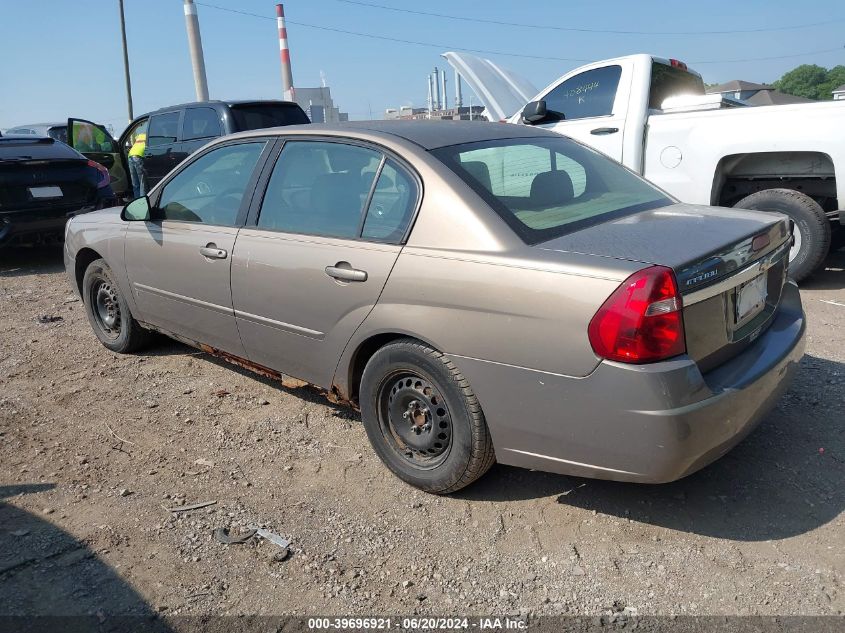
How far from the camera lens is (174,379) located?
4.58 meters

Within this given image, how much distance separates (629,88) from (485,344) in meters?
4.93

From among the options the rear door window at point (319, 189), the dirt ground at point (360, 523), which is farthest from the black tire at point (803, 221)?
the rear door window at point (319, 189)

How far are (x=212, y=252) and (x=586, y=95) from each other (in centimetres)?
468

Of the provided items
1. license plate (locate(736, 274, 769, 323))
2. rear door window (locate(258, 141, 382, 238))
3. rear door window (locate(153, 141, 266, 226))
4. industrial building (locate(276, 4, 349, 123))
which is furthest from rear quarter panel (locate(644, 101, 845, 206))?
industrial building (locate(276, 4, 349, 123))

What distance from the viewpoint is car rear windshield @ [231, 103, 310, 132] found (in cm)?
886

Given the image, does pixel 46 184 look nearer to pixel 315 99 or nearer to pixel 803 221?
pixel 803 221

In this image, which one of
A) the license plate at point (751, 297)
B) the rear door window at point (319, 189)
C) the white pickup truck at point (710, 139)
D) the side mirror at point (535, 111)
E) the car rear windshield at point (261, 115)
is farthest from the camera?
the car rear windshield at point (261, 115)

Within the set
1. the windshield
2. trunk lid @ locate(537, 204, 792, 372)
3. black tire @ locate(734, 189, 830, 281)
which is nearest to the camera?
trunk lid @ locate(537, 204, 792, 372)

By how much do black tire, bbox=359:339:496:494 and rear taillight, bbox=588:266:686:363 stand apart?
62 centimetres

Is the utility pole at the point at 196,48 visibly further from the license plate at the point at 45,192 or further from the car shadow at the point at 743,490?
the car shadow at the point at 743,490

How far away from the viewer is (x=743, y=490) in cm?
300

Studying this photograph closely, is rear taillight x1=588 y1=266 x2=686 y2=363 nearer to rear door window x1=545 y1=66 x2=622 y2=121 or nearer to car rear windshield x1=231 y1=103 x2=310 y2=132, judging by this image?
rear door window x1=545 y1=66 x2=622 y2=121

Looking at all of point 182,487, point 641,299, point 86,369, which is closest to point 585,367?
point 641,299

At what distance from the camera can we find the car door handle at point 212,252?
3744 mm
